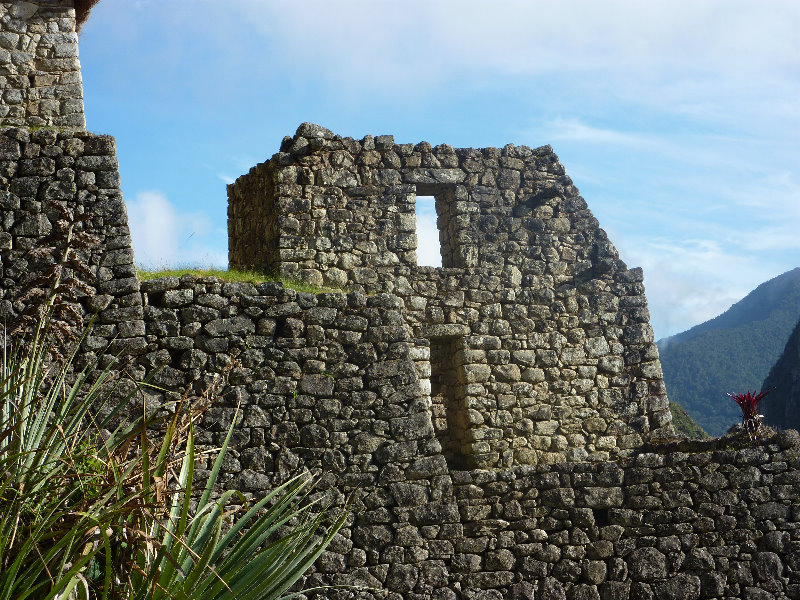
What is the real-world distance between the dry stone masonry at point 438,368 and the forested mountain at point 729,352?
95.7ft

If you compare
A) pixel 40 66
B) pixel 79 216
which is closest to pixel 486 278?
pixel 79 216

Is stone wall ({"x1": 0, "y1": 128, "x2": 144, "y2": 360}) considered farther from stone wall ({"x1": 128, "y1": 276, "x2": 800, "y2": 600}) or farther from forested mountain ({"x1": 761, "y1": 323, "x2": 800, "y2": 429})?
forested mountain ({"x1": 761, "y1": 323, "x2": 800, "y2": 429})

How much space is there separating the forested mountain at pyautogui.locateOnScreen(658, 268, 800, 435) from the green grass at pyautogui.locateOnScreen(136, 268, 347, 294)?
31.2 metres

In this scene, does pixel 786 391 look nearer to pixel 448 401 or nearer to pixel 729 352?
pixel 729 352

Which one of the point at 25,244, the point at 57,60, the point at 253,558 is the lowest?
the point at 253,558

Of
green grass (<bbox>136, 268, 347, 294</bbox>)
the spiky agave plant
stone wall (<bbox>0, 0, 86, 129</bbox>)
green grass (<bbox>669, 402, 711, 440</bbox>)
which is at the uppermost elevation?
stone wall (<bbox>0, 0, 86, 129</bbox>)

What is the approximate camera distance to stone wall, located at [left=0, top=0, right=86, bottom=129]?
9000 millimetres

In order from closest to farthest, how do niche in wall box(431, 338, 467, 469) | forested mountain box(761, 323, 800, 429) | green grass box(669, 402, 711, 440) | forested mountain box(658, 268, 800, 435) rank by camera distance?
niche in wall box(431, 338, 467, 469), green grass box(669, 402, 711, 440), forested mountain box(761, 323, 800, 429), forested mountain box(658, 268, 800, 435)

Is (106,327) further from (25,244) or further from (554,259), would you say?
(554,259)

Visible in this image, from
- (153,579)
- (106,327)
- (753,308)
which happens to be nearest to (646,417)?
(106,327)

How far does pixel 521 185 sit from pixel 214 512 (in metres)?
7.87

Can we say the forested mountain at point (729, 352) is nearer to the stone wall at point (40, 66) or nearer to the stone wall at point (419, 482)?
the stone wall at point (419, 482)

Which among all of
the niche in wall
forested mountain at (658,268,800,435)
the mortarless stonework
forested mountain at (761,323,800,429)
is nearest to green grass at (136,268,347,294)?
the mortarless stonework

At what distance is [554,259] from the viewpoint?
37.8 feet
